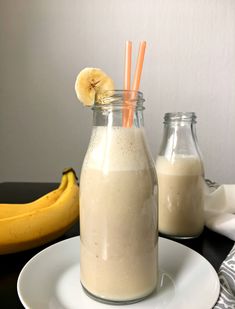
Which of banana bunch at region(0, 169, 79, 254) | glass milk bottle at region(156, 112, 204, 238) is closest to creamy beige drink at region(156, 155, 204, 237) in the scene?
glass milk bottle at region(156, 112, 204, 238)

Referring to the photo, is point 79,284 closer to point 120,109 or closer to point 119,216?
point 119,216

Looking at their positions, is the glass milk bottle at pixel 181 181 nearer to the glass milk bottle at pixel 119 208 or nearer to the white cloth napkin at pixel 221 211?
the white cloth napkin at pixel 221 211

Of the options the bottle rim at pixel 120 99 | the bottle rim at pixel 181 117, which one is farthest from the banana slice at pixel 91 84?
the bottle rim at pixel 181 117

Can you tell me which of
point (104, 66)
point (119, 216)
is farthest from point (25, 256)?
point (104, 66)

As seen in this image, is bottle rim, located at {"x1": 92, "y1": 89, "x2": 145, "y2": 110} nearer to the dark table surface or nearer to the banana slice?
the banana slice

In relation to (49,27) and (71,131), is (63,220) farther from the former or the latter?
(49,27)

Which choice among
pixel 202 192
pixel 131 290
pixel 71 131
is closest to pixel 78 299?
pixel 131 290

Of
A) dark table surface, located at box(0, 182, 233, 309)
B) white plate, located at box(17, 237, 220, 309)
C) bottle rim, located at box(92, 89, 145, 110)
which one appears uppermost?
bottle rim, located at box(92, 89, 145, 110)
